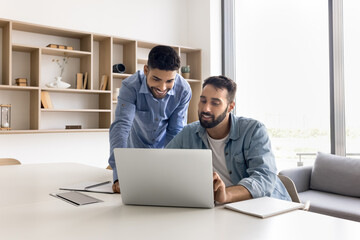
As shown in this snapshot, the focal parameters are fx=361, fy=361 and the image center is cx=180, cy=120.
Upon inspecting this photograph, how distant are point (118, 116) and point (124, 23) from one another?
2.95m

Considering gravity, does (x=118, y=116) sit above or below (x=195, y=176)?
above

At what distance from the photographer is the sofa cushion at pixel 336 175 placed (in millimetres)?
3383

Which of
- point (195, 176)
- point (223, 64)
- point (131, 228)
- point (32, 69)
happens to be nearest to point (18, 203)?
point (131, 228)

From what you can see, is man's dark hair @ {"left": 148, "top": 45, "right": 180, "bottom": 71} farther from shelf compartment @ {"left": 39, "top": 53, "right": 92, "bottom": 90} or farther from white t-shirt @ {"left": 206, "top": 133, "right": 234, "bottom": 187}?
shelf compartment @ {"left": 39, "top": 53, "right": 92, "bottom": 90}

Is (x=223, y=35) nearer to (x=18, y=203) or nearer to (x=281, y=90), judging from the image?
(x=281, y=90)

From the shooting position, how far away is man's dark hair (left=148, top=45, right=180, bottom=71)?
1834 mm

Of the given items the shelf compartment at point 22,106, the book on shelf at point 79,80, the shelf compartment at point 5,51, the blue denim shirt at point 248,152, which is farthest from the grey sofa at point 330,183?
the shelf compartment at point 5,51

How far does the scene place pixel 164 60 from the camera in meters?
1.83

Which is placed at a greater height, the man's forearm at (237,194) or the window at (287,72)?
the window at (287,72)

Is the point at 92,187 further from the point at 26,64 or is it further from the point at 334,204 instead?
the point at 26,64

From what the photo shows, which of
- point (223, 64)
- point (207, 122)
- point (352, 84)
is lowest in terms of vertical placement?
point (207, 122)

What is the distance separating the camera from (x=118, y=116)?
205 centimetres

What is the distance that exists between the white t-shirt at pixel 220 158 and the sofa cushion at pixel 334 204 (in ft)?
5.04

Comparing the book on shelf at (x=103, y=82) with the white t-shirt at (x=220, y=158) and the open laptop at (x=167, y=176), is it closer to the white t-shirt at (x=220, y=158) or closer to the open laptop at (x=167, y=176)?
the white t-shirt at (x=220, y=158)
